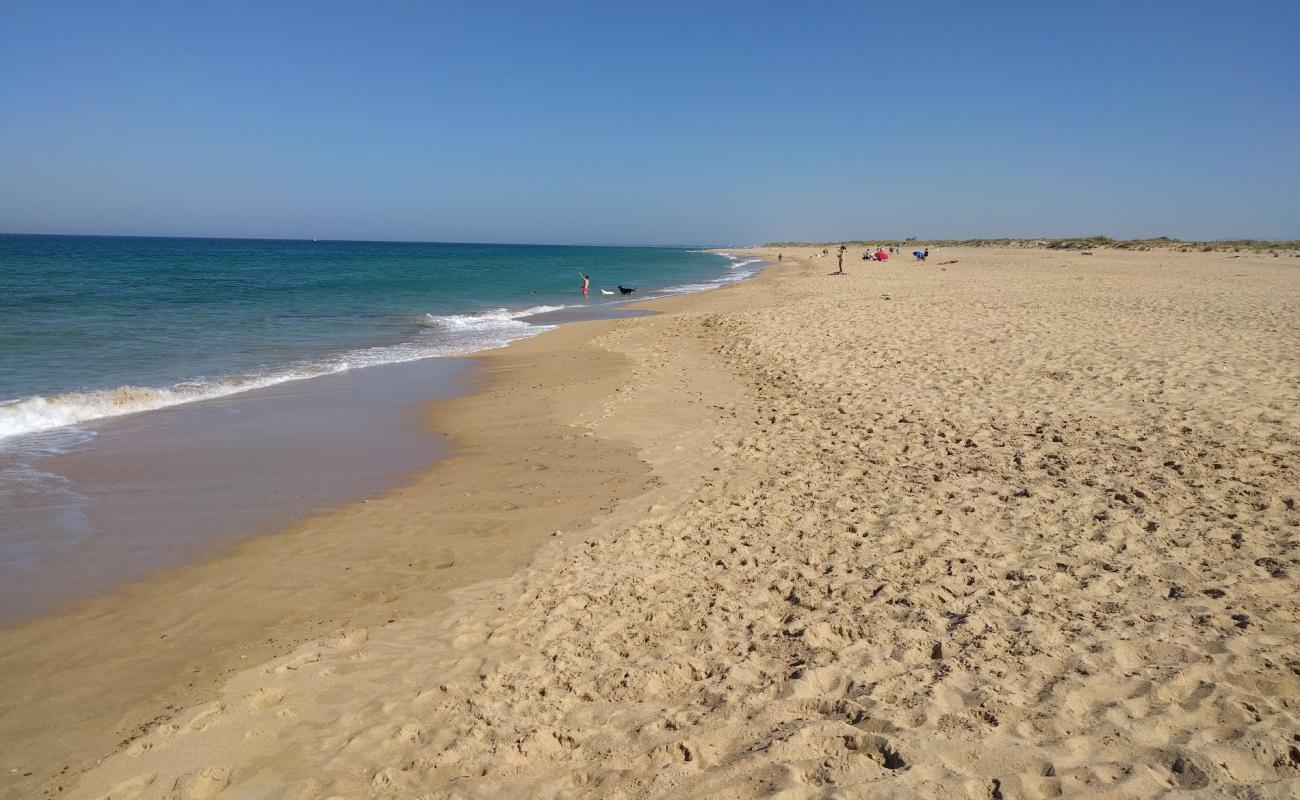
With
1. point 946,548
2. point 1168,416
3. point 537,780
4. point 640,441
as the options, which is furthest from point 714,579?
point 1168,416

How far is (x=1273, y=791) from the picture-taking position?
2.84 meters

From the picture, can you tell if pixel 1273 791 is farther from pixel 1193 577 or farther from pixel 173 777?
pixel 173 777

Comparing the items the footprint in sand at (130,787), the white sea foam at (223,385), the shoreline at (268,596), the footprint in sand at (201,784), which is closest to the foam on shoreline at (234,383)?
the white sea foam at (223,385)

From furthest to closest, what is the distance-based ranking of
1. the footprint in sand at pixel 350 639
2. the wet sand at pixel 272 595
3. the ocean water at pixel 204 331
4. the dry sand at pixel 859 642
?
the ocean water at pixel 204 331, the footprint in sand at pixel 350 639, the wet sand at pixel 272 595, the dry sand at pixel 859 642

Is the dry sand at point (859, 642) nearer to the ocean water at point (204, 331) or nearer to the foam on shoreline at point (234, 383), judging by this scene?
the foam on shoreline at point (234, 383)

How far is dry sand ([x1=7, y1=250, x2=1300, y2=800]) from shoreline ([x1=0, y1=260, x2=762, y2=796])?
263 mm

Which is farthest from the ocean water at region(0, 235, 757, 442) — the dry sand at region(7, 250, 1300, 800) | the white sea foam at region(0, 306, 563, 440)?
the dry sand at region(7, 250, 1300, 800)

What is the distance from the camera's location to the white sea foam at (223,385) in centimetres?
1011

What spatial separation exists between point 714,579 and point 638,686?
130cm

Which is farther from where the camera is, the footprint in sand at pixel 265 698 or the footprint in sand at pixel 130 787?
the footprint in sand at pixel 265 698

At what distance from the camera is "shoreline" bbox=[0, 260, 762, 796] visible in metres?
3.88

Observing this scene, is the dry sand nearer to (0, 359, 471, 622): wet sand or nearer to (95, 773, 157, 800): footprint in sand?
(95, 773, 157, 800): footprint in sand

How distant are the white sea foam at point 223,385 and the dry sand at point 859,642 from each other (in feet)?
24.5

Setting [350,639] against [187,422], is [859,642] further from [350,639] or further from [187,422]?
→ [187,422]
